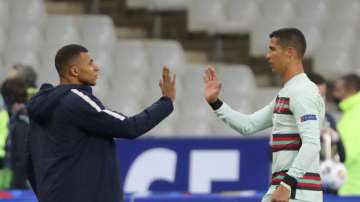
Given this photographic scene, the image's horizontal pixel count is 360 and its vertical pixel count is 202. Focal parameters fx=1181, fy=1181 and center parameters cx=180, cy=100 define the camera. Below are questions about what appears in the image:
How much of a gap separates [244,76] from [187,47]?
3.56 feet

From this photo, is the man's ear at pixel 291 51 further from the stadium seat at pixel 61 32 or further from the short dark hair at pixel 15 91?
the stadium seat at pixel 61 32

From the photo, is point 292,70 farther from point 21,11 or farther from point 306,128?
point 21,11

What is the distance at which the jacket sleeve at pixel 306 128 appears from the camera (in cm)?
552

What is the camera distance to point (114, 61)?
12.3 meters

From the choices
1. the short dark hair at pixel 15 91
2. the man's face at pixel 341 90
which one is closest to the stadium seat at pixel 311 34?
the man's face at pixel 341 90

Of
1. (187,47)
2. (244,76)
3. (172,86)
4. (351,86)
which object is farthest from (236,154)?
(172,86)

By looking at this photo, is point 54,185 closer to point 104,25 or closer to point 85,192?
point 85,192

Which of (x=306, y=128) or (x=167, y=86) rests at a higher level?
(x=167, y=86)

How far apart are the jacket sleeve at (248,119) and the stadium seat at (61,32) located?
20.2 feet

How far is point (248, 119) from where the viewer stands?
242 inches

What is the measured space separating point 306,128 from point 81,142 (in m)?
1.10

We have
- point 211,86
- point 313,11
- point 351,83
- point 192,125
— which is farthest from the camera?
point 313,11

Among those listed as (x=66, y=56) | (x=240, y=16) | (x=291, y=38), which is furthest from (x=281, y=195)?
(x=240, y=16)

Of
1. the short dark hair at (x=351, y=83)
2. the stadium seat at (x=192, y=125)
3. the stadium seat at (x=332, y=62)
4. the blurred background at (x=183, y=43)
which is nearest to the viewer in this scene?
the short dark hair at (x=351, y=83)
